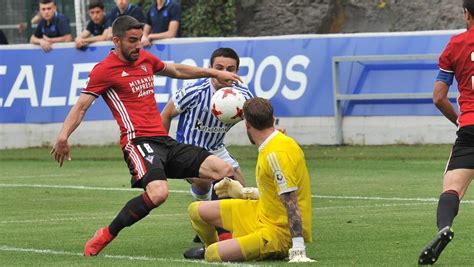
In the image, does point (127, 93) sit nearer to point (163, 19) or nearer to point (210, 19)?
point (163, 19)

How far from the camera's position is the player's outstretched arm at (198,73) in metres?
12.3

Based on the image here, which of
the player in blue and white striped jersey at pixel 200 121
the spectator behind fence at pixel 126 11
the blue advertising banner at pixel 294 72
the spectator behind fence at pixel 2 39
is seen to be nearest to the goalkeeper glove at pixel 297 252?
the player in blue and white striped jersey at pixel 200 121

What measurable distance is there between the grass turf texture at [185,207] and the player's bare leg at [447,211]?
433 mm

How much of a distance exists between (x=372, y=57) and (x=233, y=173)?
1118cm

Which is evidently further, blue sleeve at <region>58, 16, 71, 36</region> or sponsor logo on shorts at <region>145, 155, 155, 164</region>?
blue sleeve at <region>58, 16, 71, 36</region>

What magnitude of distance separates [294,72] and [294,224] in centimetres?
1335

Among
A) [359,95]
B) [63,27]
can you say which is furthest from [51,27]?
[359,95]

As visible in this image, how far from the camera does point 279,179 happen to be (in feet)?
33.4

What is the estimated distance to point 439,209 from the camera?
10109 millimetres

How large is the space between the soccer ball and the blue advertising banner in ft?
33.9

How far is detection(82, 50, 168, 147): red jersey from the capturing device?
1181 cm

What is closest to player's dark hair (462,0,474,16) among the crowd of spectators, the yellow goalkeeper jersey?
the yellow goalkeeper jersey

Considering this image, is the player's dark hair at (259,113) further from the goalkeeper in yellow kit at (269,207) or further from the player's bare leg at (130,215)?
the player's bare leg at (130,215)

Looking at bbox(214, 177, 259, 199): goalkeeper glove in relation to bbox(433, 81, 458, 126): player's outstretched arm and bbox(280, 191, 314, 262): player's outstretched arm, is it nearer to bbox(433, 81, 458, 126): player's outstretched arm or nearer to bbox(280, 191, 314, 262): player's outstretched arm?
bbox(280, 191, 314, 262): player's outstretched arm
